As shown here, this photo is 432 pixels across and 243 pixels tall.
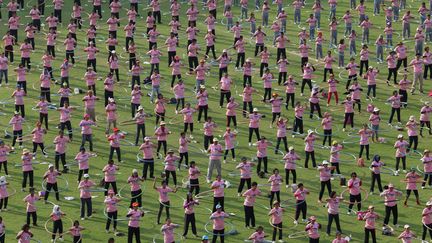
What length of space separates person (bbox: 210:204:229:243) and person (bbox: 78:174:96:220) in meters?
5.97

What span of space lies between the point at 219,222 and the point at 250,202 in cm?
226

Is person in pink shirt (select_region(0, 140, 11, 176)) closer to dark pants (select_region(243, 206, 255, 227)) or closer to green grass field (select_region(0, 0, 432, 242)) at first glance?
green grass field (select_region(0, 0, 432, 242))

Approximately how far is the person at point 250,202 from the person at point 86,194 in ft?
22.2

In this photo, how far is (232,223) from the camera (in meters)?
56.7

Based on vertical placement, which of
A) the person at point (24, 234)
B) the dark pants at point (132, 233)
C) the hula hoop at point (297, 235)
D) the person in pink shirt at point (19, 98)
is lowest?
the hula hoop at point (297, 235)

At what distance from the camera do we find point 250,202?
182ft

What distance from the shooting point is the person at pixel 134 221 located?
176ft

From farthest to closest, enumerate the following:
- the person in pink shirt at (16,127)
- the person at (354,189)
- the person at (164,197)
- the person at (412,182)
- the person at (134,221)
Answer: the person in pink shirt at (16,127) → the person at (412,182) → the person at (354,189) → the person at (164,197) → the person at (134,221)

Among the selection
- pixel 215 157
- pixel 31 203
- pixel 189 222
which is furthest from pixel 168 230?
pixel 215 157

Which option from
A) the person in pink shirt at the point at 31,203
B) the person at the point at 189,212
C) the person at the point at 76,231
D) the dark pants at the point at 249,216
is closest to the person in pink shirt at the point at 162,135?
the person at the point at 189,212

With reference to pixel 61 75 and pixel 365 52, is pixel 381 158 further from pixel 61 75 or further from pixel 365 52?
pixel 61 75

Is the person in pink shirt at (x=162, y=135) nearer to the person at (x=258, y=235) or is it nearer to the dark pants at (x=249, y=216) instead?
the dark pants at (x=249, y=216)

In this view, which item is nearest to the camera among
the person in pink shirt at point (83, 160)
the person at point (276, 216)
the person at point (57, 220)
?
the person at point (57, 220)

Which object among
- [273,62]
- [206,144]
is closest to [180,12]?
[273,62]
